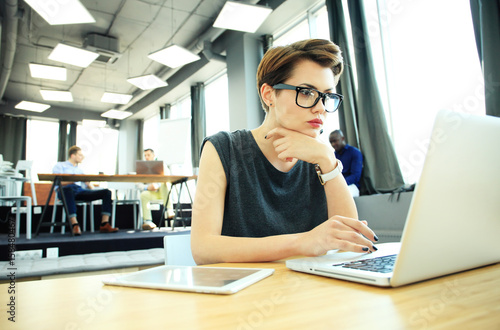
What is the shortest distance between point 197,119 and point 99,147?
487 centimetres

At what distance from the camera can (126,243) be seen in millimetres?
3678

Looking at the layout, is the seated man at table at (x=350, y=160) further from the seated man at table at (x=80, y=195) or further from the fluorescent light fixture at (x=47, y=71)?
the fluorescent light fixture at (x=47, y=71)

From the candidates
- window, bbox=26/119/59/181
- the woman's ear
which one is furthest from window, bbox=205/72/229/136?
the woman's ear

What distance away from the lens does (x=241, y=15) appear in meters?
4.45

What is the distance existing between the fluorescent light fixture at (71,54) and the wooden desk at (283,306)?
18.7ft

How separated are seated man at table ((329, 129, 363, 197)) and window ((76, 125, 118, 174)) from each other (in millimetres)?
8306

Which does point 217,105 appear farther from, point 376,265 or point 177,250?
point 376,265

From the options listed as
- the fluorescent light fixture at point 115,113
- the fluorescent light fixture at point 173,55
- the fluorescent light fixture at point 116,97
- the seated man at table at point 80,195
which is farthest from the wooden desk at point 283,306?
the fluorescent light fixture at point 115,113

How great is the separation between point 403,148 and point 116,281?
3.76 m

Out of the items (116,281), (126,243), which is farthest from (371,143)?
(116,281)

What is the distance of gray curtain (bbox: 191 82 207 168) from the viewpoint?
7.25m

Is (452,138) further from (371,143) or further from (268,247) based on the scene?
(371,143)

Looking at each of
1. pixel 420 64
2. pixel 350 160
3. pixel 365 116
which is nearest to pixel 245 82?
pixel 365 116

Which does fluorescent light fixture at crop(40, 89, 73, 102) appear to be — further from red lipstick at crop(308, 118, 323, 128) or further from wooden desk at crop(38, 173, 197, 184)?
red lipstick at crop(308, 118, 323, 128)
